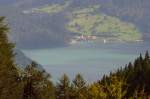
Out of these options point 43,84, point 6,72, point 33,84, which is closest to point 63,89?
point 43,84

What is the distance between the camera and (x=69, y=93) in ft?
108

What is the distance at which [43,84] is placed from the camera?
26.4m

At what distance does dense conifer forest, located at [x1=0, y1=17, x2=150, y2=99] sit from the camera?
1569 centimetres

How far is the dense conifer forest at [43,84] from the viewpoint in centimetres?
1569

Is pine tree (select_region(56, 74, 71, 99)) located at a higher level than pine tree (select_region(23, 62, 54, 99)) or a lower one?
lower

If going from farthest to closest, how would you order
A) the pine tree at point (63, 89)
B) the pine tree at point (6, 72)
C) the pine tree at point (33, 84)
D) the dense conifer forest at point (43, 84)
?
the pine tree at point (63, 89)
the pine tree at point (33, 84)
the pine tree at point (6, 72)
the dense conifer forest at point (43, 84)

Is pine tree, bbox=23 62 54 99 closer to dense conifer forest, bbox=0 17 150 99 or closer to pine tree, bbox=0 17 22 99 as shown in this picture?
dense conifer forest, bbox=0 17 150 99

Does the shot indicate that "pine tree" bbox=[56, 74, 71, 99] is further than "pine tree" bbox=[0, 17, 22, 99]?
Yes

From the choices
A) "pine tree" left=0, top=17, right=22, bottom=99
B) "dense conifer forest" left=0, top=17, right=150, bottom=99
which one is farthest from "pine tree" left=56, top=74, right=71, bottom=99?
"pine tree" left=0, top=17, right=22, bottom=99

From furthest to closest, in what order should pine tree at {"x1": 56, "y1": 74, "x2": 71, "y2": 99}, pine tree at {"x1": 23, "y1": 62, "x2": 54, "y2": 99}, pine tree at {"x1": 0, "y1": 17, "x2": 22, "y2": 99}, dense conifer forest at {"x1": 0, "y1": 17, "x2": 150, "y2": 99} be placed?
pine tree at {"x1": 56, "y1": 74, "x2": 71, "y2": 99}
pine tree at {"x1": 23, "y1": 62, "x2": 54, "y2": 99}
pine tree at {"x1": 0, "y1": 17, "x2": 22, "y2": 99}
dense conifer forest at {"x1": 0, "y1": 17, "x2": 150, "y2": 99}

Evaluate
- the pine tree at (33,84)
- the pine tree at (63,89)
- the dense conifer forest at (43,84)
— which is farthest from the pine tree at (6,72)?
the pine tree at (63,89)

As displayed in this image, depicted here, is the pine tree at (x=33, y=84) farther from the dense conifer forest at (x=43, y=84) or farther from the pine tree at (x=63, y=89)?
the pine tree at (x=63, y=89)

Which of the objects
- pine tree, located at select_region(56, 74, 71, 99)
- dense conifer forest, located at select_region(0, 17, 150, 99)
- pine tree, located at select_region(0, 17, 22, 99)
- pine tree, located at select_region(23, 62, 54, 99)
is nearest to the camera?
dense conifer forest, located at select_region(0, 17, 150, 99)

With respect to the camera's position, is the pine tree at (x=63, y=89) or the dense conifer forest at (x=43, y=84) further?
the pine tree at (x=63, y=89)
